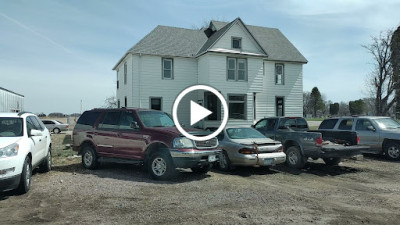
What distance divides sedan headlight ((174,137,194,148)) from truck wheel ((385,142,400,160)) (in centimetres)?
903

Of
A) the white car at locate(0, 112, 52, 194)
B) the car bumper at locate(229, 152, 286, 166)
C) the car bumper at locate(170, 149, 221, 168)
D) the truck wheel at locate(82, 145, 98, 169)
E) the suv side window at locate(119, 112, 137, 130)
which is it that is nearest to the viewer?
the white car at locate(0, 112, 52, 194)

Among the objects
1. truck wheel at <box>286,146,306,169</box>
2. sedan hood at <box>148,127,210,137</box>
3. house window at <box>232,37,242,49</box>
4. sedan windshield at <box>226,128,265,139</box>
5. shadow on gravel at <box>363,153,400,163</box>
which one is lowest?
shadow on gravel at <box>363,153,400,163</box>

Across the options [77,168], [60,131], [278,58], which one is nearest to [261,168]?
[77,168]

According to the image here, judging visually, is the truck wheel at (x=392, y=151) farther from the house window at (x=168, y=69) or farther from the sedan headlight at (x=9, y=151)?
the house window at (x=168, y=69)

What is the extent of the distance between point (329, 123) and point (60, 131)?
2834 cm

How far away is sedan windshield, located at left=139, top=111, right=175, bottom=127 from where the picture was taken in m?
9.45

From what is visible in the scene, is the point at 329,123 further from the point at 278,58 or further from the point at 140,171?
the point at 278,58

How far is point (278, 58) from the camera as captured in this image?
2538 cm

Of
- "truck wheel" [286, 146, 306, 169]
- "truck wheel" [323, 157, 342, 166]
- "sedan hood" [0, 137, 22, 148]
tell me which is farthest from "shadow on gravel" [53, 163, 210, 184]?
"truck wheel" [323, 157, 342, 166]

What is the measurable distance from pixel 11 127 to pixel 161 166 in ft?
12.6

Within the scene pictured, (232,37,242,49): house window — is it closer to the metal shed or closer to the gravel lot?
the gravel lot

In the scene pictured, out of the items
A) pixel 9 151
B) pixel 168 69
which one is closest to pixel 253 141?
pixel 9 151

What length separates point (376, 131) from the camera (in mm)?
13172

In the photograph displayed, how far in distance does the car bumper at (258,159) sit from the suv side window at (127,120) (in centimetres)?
333
